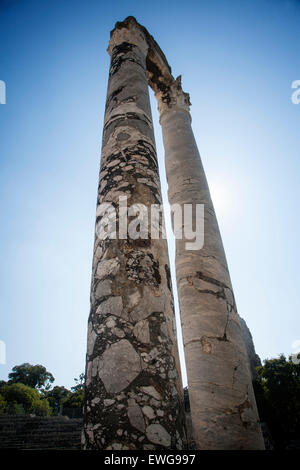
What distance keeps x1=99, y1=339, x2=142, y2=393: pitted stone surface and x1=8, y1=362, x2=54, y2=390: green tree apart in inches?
2500

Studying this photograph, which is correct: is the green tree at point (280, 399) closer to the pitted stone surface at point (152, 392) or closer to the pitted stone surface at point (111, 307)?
the pitted stone surface at point (152, 392)

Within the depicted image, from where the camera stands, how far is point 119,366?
172cm

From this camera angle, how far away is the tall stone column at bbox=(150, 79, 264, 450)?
127 inches

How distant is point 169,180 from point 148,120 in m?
Result: 2.69

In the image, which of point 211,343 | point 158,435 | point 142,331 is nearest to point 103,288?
point 142,331

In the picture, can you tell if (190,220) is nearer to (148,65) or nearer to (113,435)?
(113,435)

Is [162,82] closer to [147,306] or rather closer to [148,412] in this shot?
[147,306]

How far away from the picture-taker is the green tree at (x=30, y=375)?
53.5 m

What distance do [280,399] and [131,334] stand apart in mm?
23500

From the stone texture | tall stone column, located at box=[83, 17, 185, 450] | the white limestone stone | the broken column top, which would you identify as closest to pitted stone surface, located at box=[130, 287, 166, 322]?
tall stone column, located at box=[83, 17, 185, 450]

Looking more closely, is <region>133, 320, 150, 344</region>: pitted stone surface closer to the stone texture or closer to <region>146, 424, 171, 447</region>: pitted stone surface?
<region>146, 424, 171, 447</region>: pitted stone surface

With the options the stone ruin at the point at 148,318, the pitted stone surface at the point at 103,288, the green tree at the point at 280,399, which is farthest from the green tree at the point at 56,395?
the pitted stone surface at the point at 103,288

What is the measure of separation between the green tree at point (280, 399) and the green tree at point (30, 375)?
4826cm

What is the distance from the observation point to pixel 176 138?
684 cm
